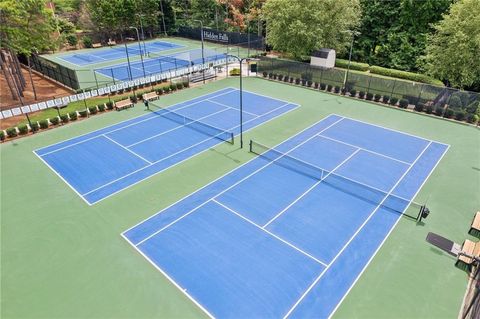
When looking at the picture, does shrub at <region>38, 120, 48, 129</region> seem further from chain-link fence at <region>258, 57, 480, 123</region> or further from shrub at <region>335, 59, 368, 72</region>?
shrub at <region>335, 59, 368, 72</region>

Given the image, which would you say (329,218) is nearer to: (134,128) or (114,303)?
(114,303)

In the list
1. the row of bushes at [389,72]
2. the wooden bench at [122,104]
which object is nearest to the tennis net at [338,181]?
the wooden bench at [122,104]

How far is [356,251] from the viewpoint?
46.9 ft

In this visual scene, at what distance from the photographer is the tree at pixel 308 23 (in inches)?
1510

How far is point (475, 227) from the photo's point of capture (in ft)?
48.6

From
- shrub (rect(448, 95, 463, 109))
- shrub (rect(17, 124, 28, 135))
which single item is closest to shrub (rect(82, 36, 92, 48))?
shrub (rect(17, 124, 28, 135))

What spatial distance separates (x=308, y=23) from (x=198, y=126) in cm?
2274

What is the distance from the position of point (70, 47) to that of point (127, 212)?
170ft

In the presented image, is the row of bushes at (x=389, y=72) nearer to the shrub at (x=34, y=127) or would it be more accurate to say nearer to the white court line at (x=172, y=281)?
the white court line at (x=172, y=281)

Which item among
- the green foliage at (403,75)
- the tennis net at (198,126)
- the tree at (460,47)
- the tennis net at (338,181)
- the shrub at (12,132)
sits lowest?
the tennis net at (338,181)

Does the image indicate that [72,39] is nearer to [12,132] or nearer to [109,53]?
Answer: [109,53]

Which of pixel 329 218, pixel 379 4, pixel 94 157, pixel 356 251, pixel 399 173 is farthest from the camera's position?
pixel 379 4

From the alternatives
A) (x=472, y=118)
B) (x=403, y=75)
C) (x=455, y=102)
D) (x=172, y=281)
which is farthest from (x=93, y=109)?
(x=403, y=75)

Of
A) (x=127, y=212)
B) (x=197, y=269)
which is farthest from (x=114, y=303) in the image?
(x=127, y=212)
